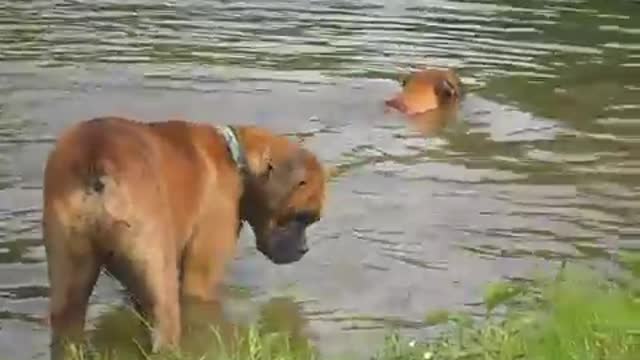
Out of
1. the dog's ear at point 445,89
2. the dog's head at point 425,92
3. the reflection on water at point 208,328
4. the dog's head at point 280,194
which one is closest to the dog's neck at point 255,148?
the dog's head at point 280,194

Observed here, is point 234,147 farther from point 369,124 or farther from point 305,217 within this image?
point 369,124

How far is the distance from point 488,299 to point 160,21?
11845 mm

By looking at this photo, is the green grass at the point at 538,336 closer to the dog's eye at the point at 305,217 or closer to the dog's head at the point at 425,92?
the dog's eye at the point at 305,217

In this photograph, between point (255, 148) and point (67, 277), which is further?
point (255, 148)

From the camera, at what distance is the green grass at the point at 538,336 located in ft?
15.0

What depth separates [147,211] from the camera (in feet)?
21.0

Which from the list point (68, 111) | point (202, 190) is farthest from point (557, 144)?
point (202, 190)

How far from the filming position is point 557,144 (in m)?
11.7

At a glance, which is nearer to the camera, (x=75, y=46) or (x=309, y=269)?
(x=309, y=269)

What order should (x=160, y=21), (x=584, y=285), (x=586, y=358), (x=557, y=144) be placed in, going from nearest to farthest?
(x=586, y=358) < (x=584, y=285) < (x=557, y=144) < (x=160, y=21)

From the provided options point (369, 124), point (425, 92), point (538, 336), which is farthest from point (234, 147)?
point (425, 92)

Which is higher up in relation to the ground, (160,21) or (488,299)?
(488,299)

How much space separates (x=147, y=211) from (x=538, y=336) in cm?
193

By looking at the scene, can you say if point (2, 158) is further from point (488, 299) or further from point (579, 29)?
point (579, 29)
